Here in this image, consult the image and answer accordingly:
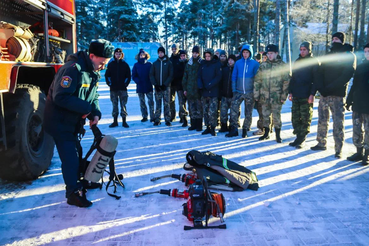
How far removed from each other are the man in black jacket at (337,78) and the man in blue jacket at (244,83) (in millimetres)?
1550

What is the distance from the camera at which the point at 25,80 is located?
4.32m

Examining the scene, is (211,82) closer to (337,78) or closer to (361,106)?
(337,78)

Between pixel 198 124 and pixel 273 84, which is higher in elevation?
pixel 273 84

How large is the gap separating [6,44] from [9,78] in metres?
0.55

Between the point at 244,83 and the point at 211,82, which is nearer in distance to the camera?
the point at 244,83

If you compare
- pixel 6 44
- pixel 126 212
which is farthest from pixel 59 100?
pixel 126 212

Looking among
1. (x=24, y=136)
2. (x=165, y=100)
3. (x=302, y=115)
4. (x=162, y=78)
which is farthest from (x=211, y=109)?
(x=24, y=136)

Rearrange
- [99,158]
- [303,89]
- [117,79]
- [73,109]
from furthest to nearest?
[117,79]
[303,89]
[99,158]
[73,109]

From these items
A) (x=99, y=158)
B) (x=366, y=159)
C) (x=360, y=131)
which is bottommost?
(x=366, y=159)

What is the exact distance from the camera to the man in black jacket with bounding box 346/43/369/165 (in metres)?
4.83

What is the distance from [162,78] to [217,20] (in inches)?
1784

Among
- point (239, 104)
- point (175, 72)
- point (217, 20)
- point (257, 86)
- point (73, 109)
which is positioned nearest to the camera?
point (73, 109)

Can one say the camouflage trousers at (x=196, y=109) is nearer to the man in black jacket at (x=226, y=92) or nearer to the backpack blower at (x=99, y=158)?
the man in black jacket at (x=226, y=92)

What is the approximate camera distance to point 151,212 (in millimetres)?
3338
